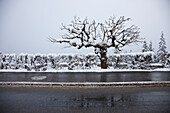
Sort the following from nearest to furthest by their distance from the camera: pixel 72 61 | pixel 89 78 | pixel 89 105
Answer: pixel 89 105 < pixel 89 78 < pixel 72 61

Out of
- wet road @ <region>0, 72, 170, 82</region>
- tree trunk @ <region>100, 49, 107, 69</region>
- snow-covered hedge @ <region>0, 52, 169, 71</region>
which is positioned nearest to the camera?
wet road @ <region>0, 72, 170, 82</region>

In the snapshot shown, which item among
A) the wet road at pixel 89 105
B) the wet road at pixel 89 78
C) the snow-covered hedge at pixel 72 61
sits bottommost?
the wet road at pixel 89 105

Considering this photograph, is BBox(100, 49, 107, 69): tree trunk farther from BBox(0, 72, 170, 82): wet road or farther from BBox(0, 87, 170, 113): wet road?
BBox(0, 87, 170, 113): wet road

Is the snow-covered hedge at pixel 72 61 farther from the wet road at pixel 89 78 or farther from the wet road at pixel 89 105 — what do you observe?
the wet road at pixel 89 105

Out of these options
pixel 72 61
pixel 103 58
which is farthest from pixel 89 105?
pixel 103 58

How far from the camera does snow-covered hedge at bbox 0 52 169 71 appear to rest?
1625 centimetres

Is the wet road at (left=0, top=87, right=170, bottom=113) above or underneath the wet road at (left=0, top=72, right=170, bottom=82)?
underneath

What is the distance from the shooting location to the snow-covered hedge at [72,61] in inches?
640

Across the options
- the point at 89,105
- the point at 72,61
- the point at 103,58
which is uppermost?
the point at 103,58

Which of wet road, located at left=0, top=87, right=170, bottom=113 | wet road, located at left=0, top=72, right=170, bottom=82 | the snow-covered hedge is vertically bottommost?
wet road, located at left=0, top=87, right=170, bottom=113

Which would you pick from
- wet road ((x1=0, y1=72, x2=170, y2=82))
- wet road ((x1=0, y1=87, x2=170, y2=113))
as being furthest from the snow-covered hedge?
wet road ((x1=0, y1=87, x2=170, y2=113))

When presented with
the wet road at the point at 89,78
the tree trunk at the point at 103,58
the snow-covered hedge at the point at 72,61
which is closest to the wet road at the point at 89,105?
the wet road at the point at 89,78

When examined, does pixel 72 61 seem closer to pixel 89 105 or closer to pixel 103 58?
pixel 103 58

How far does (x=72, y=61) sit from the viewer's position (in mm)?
16438
